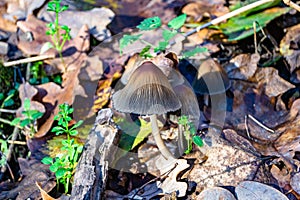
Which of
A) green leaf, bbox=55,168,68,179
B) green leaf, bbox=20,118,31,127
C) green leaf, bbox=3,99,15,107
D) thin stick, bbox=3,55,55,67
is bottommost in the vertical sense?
green leaf, bbox=55,168,68,179

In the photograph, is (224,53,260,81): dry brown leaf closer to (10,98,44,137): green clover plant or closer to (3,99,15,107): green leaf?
(10,98,44,137): green clover plant

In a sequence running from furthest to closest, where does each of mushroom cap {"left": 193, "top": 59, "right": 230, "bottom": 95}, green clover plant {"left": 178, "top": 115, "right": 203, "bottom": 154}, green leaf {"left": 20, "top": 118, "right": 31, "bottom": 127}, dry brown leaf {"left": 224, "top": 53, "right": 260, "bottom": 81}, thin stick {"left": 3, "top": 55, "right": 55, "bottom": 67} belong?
thin stick {"left": 3, "top": 55, "right": 55, "bottom": 67}
dry brown leaf {"left": 224, "top": 53, "right": 260, "bottom": 81}
mushroom cap {"left": 193, "top": 59, "right": 230, "bottom": 95}
green leaf {"left": 20, "top": 118, "right": 31, "bottom": 127}
green clover plant {"left": 178, "top": 115, "right": 203, "bottom": 154}

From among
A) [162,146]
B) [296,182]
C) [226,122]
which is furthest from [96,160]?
[296,182]

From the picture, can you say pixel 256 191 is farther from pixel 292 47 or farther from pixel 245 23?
pixel 245 23

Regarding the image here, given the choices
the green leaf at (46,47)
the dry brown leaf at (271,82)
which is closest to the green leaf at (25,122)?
the green leaf at (46,47)

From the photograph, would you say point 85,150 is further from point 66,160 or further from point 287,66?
point 287,66

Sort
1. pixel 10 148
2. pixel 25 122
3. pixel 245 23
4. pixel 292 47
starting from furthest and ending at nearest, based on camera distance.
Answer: pixel 245 23 < pixel 292 47 < pixel 10 148 < pixel 25 122

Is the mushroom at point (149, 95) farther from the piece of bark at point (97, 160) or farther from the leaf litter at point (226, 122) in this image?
the leaf litter at point (226, 122)

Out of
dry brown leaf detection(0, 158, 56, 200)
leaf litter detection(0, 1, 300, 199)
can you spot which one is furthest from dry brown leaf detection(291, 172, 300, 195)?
dry brown leaf detection(0, 158, 56, 200)
